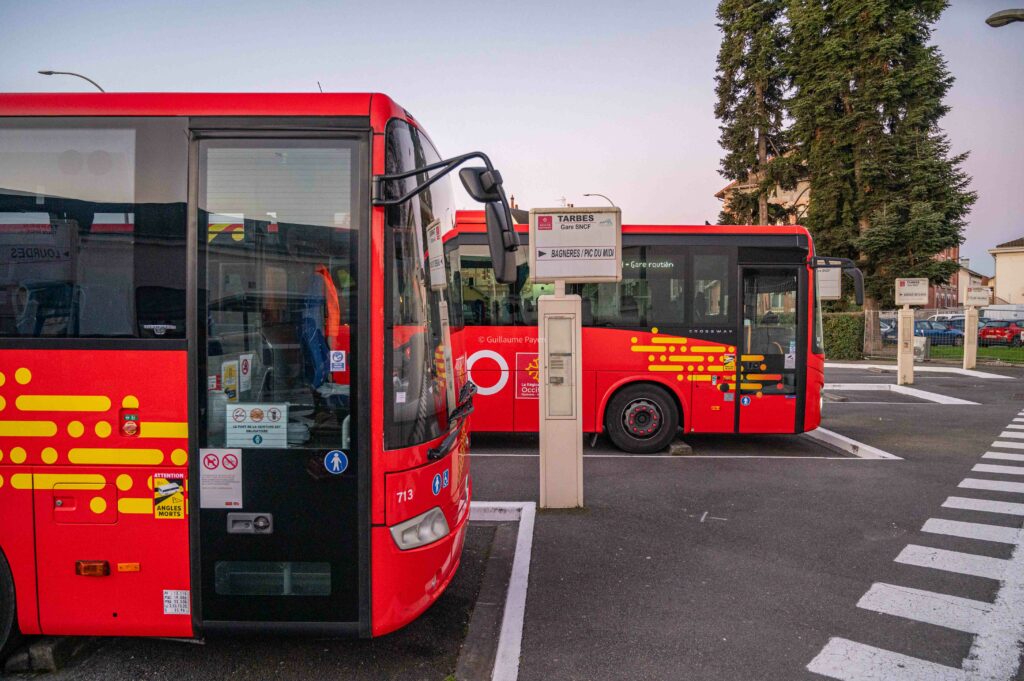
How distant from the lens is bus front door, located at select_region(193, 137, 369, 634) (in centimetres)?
340

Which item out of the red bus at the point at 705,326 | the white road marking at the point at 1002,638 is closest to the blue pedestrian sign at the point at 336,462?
the white road marking at the point at 1002,638

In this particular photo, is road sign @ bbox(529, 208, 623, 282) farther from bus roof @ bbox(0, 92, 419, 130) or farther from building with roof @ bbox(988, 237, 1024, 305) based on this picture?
building with roof @ bbox(988, 237, 1024, 305)

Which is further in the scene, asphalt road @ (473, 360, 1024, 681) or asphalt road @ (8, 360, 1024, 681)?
asphalt road @ (473, 360, 1024, 681)

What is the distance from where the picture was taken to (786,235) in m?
9.34

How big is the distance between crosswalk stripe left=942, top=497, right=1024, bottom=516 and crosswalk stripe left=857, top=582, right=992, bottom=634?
2705mm

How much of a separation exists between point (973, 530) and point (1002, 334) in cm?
3442

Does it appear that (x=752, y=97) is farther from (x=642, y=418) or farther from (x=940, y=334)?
(x=642, y=418)

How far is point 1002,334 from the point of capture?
3366 centimetres

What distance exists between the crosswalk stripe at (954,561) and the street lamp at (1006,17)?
8.72 metres

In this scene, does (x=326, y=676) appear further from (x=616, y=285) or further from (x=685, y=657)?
(x=616, y=285)

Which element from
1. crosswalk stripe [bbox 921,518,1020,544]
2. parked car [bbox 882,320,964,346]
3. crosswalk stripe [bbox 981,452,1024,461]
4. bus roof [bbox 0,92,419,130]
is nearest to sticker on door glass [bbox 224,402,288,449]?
bus roof [bbox 0,92,419,130]

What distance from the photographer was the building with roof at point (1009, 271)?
63.6 m

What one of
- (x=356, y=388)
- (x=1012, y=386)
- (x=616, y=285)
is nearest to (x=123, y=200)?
(x=356, y=388)

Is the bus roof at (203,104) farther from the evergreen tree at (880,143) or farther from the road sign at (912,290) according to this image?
the evergreen tree at (880,143)
